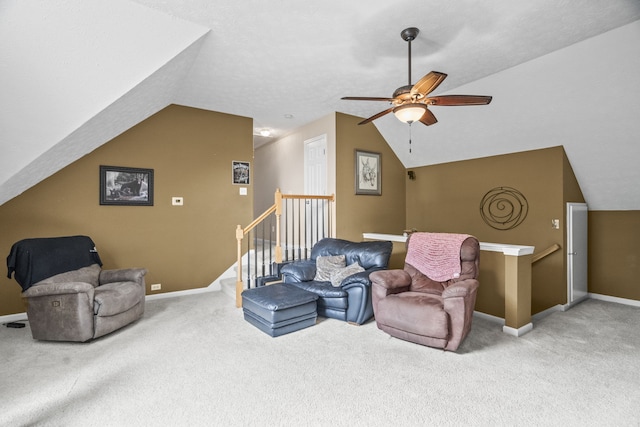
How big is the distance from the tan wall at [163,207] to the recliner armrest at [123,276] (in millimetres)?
624

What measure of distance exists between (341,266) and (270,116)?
9.79 ft

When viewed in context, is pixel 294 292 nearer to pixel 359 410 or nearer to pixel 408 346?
pixel 408 346

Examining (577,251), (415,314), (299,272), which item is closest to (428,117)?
(415,314)

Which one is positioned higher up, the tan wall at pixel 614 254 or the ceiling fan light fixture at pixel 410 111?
the ceiling fan light fixture at pixel 410 111

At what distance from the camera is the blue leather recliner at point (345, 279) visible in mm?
3615

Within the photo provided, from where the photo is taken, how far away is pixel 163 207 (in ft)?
15.9

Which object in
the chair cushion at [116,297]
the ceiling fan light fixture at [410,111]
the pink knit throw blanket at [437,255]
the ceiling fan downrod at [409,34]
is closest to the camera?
the ceiling fan light fixture at [410,111]

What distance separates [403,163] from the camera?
20.9 feet

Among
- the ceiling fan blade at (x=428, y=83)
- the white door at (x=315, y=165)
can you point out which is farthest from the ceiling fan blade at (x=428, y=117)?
the white door at (x=315, y=165)

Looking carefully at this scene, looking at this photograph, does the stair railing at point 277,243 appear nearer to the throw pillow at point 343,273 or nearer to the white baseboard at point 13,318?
the throw pillow at point 343,273

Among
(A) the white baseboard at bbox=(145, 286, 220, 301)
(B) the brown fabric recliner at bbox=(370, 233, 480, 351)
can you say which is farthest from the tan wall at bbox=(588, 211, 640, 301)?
(A) the white baseboard at bbox=(145, 286, 220, 301)

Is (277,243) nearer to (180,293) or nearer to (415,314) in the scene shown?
(180,293)

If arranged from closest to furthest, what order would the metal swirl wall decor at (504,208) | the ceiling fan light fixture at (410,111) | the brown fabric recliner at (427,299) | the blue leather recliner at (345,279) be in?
1. the ceiling fan light fixture at (410,111)
2. the brown fabric recliner at (427,299)
3. the blue leather recliner at (345,279)
4. the metal swirl wall decor at (504,208)

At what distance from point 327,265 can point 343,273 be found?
0.31 metres
